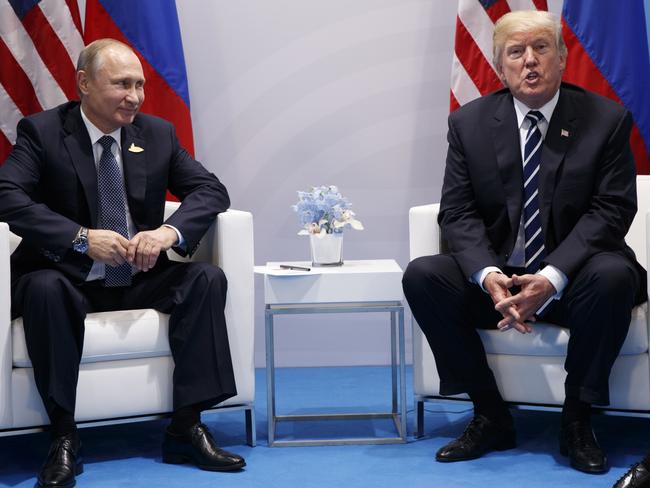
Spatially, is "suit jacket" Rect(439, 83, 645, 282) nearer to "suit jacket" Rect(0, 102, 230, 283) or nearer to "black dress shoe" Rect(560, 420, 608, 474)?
"black dress shoe" Rect(560, 420, 608, 474)

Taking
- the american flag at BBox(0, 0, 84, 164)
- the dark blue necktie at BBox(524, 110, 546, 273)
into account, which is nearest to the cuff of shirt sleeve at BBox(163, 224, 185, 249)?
the dark blue necktie at BBox(524, 110, 546, 273)

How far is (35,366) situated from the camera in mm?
2850

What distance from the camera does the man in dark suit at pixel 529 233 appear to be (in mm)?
2861

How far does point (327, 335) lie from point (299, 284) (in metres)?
1.39

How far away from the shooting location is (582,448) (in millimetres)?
2852

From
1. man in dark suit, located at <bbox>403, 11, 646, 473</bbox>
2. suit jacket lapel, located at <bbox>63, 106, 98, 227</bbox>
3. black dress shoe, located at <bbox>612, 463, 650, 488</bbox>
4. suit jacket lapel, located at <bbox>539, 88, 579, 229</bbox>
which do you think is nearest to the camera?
black dress shoe, located at <bbox>612, 463, 650, 488</bbox>

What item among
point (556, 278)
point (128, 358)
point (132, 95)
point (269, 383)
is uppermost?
point (132, 95)

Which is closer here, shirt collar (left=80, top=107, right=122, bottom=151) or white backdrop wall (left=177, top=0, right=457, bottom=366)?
shirt collar (left=80, top=107, right=122, bottom=151)

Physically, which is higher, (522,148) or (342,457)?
(522,148)

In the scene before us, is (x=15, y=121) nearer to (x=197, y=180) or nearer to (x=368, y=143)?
(x=197, y=180)

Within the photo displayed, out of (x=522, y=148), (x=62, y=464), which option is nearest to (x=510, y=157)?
(x=522, y=148)

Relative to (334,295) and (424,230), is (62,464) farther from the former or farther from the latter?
(424,230)

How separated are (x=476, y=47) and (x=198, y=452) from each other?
6.76ft

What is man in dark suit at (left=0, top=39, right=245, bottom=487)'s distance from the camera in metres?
2.86
